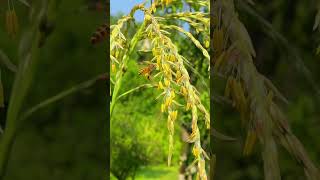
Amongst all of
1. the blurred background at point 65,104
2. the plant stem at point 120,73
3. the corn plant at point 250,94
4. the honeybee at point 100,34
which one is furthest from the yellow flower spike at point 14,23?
the plant stem at point 120,73

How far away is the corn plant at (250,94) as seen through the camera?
1.15 metres

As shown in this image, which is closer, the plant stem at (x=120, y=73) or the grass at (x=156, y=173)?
the plant stem at (x=120, y=73)

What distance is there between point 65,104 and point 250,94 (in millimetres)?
416

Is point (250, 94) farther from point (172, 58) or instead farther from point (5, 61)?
point (172, 58)

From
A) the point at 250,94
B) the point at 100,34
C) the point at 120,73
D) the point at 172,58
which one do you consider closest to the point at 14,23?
the point at 100,34

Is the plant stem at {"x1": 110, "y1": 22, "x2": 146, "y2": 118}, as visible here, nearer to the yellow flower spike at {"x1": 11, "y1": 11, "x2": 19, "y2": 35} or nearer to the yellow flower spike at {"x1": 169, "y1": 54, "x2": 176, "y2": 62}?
the yellow flower spike at {"x1": 169, "y1": 54, "x2": 176, "y2": 62}

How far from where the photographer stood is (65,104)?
1193mm

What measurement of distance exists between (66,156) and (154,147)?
6401mm

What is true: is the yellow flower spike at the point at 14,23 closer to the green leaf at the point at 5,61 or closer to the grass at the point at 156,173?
the green leaf at the point at 5,61

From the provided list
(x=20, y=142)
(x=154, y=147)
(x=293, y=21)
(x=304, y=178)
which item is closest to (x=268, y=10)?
(x=293, y=21)

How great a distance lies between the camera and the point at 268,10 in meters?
1.27

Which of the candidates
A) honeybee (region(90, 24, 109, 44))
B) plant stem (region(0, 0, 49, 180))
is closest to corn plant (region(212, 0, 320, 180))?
honeybee (region(90, 24, 109, 44))

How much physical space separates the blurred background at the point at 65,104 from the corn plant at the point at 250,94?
0.28m

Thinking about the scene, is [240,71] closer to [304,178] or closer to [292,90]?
[292,90]
